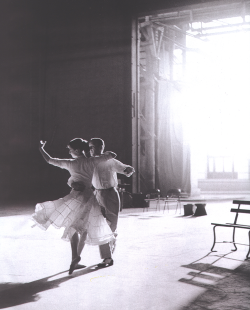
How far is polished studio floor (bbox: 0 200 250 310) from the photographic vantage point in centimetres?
394

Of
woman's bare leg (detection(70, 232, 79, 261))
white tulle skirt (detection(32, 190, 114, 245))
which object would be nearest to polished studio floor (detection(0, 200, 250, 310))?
woman's bare leg (detection(70, 232, 79, 261))

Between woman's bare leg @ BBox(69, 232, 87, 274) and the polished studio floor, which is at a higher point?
woman's bare leg @ BBox(69, 232, 87, 274)

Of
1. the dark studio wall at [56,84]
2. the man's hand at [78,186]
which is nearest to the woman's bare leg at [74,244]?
the man's hand at [78,186]

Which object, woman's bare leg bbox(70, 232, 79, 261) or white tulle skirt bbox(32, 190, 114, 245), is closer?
white tulle skirt bbox(32, 190, 114, 245)

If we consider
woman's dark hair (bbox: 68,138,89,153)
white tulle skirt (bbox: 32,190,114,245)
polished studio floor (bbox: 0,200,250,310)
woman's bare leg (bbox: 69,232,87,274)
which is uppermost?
woman's dark hair (bbox: 68,138,89,153)

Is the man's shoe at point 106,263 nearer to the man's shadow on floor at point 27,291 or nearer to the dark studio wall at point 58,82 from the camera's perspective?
the man's shadow on floor at point 27,291

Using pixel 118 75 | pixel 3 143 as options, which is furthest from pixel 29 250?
pixel 3 143

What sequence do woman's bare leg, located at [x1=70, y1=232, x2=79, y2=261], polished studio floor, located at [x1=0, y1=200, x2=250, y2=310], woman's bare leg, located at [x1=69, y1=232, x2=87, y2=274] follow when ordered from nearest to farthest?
polished studio floor, located at [x1=0, y1=200, x2=250, y2=310]
woman's bare leg, located at [x1=69, y1=232, x2=87, y2=274]
woman's bare leg, located at [x1=70, y1=232, x2=79, y2=261]

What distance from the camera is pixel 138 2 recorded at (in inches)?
647

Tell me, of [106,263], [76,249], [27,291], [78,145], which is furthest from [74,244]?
[78,145]

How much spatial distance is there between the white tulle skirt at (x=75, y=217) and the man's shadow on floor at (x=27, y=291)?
1.62 ft

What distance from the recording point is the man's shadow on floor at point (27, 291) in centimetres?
399

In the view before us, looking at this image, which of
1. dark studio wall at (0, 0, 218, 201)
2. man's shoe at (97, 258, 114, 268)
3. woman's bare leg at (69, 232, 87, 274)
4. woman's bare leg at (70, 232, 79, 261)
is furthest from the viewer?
dark studio wall at (0, 0, 218, 201)

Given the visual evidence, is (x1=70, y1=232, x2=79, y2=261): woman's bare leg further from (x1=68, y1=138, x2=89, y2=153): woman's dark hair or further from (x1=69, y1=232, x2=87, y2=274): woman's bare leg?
(x1=68, y1=138, x2=89, y2=153): woman's dark hair
